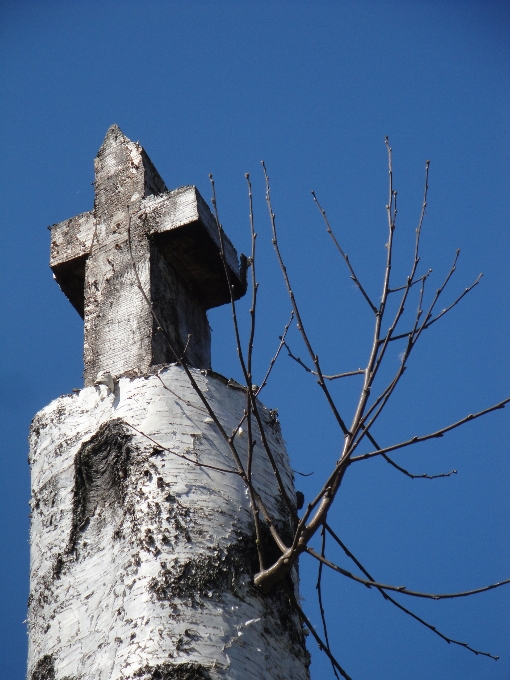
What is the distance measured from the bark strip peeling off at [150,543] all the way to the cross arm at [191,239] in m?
0.73

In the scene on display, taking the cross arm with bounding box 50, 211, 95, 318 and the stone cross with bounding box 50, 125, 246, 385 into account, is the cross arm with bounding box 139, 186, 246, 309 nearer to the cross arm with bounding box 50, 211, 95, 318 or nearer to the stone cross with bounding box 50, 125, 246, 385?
the stone cross with bounding box 50, 125, 246, 385

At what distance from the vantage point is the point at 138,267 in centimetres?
290

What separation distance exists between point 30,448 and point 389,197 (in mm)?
1354

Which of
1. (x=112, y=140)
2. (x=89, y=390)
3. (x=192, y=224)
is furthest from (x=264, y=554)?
(x=112, y=140)

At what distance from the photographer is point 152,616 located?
1801mm

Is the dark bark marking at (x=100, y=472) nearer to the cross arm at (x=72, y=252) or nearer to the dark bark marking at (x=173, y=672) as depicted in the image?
the dark bark marking at (x=173, y=672)

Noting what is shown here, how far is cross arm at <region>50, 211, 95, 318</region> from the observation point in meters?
3.16

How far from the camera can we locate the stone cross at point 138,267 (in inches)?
109

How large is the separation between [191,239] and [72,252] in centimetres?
53

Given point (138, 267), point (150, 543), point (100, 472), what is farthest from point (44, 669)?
point (138, 267)

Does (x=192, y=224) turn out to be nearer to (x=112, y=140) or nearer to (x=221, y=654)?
(x=112, y=140)

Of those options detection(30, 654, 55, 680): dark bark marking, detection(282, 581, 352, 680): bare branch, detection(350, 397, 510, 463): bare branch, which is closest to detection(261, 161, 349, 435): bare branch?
detection(350, 397, 510, 463): bare branch

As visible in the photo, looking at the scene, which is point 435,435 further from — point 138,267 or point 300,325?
point 138,267

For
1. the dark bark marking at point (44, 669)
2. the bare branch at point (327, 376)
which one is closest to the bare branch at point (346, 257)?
the bare branch at point (327, 376)
